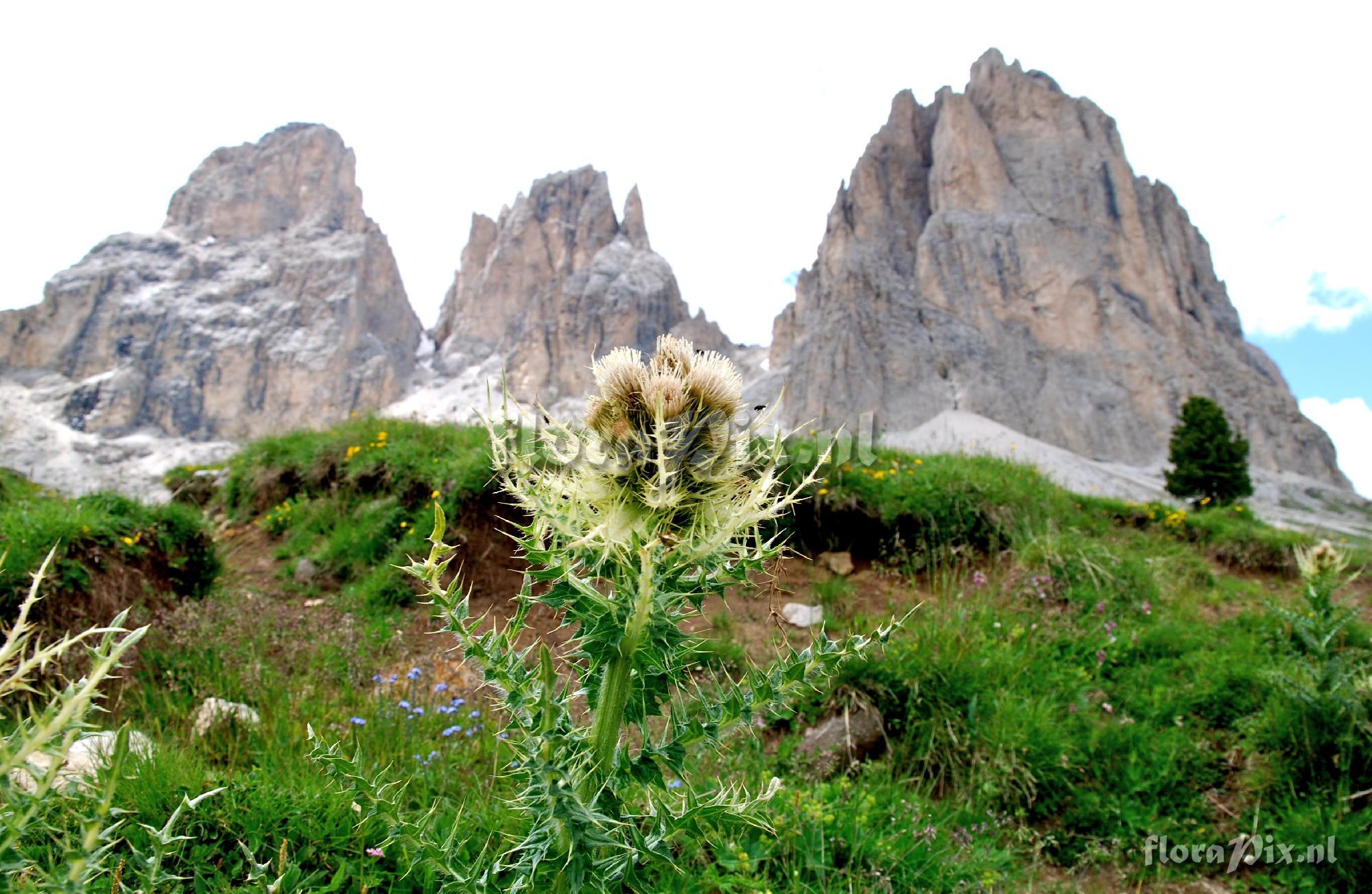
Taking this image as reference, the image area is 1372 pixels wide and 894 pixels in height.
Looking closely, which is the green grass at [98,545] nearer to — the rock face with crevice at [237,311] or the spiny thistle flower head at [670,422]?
the spiny thistle flower head at [670,422]

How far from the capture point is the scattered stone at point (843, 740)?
4016 mm

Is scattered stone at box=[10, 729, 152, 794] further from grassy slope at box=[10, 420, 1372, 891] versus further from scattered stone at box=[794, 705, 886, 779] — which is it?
scattered stone at box=[794, 705, 886, 779]

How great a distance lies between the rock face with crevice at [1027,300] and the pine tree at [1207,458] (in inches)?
1762

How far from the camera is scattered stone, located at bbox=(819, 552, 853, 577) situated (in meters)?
6.95

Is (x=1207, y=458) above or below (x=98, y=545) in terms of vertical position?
above

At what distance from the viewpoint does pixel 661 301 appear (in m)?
106

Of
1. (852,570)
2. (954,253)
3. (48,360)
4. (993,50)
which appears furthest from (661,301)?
(852,570)

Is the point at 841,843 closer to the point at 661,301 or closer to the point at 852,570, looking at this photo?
the point at 852,570

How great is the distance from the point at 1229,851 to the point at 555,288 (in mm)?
113628

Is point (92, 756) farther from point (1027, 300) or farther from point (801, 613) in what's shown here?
point (1027, 300)

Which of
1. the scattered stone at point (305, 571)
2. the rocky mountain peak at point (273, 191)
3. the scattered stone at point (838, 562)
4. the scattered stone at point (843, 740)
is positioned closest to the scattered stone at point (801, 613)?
the scattered stone at point (838, 562)

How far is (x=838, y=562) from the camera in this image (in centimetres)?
704

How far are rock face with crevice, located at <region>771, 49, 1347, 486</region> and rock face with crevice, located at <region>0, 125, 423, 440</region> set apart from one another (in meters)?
70.7

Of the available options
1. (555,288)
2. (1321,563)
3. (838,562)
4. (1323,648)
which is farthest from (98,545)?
(555,288)
